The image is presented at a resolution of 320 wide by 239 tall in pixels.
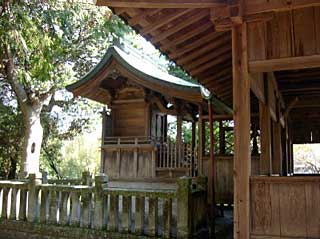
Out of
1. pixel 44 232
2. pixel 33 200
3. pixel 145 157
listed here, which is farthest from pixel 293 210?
pixel 145 157

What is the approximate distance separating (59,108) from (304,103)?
12142 mm

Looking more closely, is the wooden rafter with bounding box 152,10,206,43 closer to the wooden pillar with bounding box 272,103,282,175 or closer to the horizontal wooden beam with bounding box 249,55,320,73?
the horizontal wooden beam with bounding box 249,55,320,73

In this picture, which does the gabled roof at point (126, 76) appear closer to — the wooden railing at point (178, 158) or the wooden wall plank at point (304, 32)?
the wooden railing at point (178, 158)

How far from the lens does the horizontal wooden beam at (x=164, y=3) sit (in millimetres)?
3684

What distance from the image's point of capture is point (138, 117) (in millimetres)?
10156

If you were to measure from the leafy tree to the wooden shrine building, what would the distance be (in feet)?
4.21

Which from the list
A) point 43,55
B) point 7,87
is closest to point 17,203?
point 43,55

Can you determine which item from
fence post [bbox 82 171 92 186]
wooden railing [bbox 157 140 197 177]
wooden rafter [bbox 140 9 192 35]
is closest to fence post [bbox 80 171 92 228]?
fence post [bbox 82 171 92 186]

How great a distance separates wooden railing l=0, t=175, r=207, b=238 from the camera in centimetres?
559

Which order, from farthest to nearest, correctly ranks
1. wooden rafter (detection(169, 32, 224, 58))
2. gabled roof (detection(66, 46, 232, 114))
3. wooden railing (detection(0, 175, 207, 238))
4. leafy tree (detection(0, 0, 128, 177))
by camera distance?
gabled roof (detection(66, 46, 232, 114)) < leafy tree (detection(0, 0, 128, 177)) < wooden railing (detection(0, 175, 207, 238)) < wooden rafter (detection(169, 32, 224, 58))

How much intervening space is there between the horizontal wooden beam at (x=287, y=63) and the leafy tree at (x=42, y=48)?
19.8ft

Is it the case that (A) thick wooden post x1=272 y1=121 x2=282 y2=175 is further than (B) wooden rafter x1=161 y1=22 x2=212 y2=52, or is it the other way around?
(A) thick wooden post x1=272 y1=121 x2=282 y2=175

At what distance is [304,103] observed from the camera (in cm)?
862

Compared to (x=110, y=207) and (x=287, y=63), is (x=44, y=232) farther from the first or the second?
(x=287, y=63)
